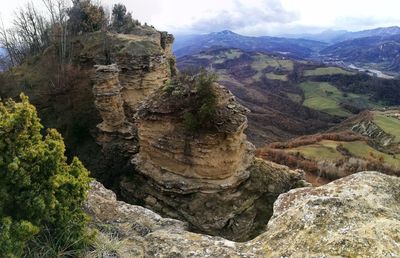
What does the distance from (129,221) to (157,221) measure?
39.4 inches

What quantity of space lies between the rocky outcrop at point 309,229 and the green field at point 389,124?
82643 mm

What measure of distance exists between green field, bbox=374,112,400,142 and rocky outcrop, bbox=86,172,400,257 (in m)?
82.6

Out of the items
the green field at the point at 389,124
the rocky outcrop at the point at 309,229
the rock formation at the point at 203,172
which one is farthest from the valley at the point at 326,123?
the rocky outcrop at the point at 309,229

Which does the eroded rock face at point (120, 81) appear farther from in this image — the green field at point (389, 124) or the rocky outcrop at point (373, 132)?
the green field at point (389, 124)

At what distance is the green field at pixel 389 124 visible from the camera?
3510 inches

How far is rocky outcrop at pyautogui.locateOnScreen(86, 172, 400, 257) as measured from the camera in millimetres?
8172

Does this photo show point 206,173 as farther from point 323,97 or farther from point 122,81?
point 323,97

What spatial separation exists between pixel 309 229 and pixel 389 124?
332ft

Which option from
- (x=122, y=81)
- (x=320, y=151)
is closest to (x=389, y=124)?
(x=320, y=151)

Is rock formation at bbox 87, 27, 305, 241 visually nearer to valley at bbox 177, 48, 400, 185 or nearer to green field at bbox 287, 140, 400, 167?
valley at bbox 177, 48, 400, 185

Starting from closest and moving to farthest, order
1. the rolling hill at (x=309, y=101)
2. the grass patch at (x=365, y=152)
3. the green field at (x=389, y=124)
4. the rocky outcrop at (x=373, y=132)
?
1. the grass patch at (x=365, y=152)
2. the rocky outcrop at (x=373, y=132)
3. the green field at (x=389, y=124)
4. the rolling hill at (x=309, y=101)

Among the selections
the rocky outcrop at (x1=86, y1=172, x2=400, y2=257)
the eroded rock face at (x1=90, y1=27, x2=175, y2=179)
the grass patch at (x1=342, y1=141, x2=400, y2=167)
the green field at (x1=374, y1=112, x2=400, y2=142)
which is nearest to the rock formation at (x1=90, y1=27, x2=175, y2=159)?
the eroded rock face at (x1=90, y1=27, x2=175, y2=179)

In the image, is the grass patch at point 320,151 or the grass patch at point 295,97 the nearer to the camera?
the grass patch at point 320,151

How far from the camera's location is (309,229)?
891 cm
